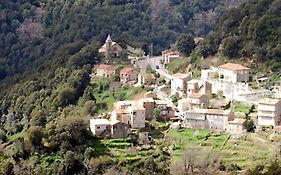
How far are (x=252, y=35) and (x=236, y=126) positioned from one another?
11.4m

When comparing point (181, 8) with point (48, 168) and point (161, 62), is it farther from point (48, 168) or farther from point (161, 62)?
point (48, 168)

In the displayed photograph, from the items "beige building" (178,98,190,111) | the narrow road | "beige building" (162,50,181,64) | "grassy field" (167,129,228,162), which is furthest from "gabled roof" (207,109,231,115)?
"beige building" (162,50,181,64)

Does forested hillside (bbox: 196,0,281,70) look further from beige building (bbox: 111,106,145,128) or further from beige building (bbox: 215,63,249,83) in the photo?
beige building (bbox: 111,106,145,128)

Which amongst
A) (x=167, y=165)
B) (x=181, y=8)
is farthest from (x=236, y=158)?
(x=181, y=8)

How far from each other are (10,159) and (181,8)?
1676 inches

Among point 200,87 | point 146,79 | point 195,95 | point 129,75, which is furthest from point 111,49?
point 195,95

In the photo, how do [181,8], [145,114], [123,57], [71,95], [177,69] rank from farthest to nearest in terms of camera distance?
1. [181,8]
2. [123,57]
3. [177,69]
4. [71,95]
5. [145,114]

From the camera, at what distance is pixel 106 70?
43906 mm

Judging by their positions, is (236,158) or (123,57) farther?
(123,57)

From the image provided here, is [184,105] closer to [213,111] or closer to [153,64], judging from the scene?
[213,111]

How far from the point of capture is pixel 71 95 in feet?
135

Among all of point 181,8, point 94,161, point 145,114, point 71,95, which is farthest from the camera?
point 181,8

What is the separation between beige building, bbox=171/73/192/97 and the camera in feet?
123

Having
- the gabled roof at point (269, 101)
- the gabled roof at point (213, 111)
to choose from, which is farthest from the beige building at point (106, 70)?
the gabled roof at point (269, 101)
